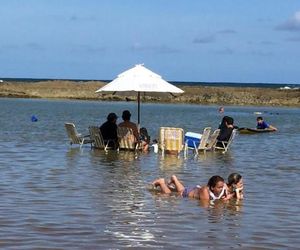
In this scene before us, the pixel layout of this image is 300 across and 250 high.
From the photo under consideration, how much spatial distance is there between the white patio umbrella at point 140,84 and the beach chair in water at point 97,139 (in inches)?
39.7

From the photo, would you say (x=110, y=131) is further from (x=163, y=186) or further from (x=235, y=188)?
(x=235, y=188)

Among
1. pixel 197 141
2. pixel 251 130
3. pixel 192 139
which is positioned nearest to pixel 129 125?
pixel 192 139

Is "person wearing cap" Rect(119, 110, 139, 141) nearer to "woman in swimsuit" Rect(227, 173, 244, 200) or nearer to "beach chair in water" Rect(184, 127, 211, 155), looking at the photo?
"beach chair in water" Rect(184, 127, 211, 155)

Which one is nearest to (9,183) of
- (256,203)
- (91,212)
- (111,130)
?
(91,212)

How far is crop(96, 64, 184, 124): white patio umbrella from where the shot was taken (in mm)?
18641

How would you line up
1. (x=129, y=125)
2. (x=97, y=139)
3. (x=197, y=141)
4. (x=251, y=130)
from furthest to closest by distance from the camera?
(x=251, y=130) < (x=197, y=141) < (x=97, y=139) < (x=129, y=125)

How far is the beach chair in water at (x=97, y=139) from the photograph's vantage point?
1870 centimetres

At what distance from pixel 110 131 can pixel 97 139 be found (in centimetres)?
48

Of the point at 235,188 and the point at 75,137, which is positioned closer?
the point at 235,188

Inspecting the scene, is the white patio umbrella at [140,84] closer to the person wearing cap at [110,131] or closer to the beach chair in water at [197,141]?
the person wearing cap at [110,131]

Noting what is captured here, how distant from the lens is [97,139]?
1895 centimetres

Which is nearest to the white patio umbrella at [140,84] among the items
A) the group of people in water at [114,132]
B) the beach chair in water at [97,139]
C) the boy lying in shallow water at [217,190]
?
the group of people in water at [114,132]

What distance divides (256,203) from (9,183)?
4.23 metres

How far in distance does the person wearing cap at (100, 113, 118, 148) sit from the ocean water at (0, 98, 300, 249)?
0.60 m
